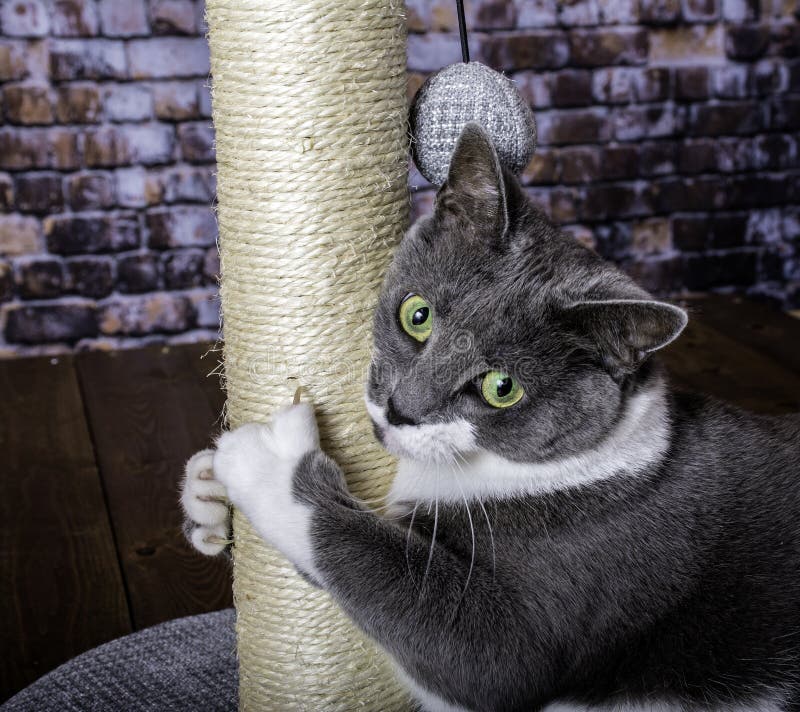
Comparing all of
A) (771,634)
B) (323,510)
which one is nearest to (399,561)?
(323,510)

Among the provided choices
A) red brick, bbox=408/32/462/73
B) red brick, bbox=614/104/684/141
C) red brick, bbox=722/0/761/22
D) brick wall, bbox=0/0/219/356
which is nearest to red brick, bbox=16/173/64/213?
brick wall, bbox=0/0/219/356

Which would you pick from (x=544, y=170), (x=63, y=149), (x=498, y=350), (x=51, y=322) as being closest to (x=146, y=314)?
(x=51, y=322)

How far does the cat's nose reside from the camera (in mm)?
914

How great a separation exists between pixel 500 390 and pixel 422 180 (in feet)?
5.18

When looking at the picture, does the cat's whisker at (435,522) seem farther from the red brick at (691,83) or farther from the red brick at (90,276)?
the red brick at (691,83)

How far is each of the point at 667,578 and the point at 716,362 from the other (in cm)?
155

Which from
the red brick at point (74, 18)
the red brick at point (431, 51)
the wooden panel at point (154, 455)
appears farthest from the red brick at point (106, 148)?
the red brick at point (431, 51)

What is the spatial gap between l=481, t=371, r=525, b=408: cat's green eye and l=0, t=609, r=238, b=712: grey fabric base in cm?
63

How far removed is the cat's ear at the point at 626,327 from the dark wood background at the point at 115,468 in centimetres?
76

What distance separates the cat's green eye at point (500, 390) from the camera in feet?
2.99

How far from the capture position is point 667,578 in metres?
0.94

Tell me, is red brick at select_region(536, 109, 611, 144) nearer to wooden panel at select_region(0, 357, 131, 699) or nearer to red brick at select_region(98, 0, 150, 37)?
red brick at select_region(98, 0, 150, 37)

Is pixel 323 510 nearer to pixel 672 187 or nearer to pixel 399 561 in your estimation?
pixel 399 561

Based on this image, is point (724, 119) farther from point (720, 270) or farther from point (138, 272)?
point (138, 272)
